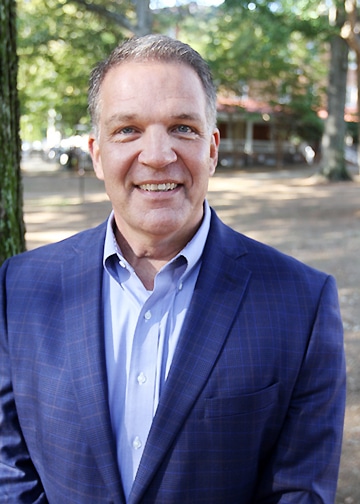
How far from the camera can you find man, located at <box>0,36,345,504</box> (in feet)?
6.18

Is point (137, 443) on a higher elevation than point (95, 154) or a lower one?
lower

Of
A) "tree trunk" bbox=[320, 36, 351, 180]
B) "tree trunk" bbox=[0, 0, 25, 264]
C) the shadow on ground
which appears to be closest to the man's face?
"tree trunk" bbox=[0, 0, 25, 264]

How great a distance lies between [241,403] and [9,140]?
188cm

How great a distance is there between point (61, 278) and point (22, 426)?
47cm

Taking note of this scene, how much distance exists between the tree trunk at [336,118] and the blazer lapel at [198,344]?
24.7 m

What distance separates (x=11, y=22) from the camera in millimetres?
3191

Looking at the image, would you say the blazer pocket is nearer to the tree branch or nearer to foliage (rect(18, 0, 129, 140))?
foliage (rect(18, 0, 129, 140))

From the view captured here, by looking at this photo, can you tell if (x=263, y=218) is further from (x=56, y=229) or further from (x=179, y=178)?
(x=179, y=178)

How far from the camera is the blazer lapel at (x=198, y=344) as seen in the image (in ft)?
6.07

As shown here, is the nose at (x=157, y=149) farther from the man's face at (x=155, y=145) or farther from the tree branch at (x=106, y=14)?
the tree branch at (x=106, y=14)

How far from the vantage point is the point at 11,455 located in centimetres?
204

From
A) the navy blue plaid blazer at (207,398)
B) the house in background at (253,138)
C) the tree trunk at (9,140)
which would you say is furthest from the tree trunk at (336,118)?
the navy blue plaid blazer at (207,398)

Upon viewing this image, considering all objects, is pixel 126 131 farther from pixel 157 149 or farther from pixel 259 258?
pixel 259 258

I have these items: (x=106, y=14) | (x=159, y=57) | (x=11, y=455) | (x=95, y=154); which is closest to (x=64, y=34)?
(x=106, y=14)
